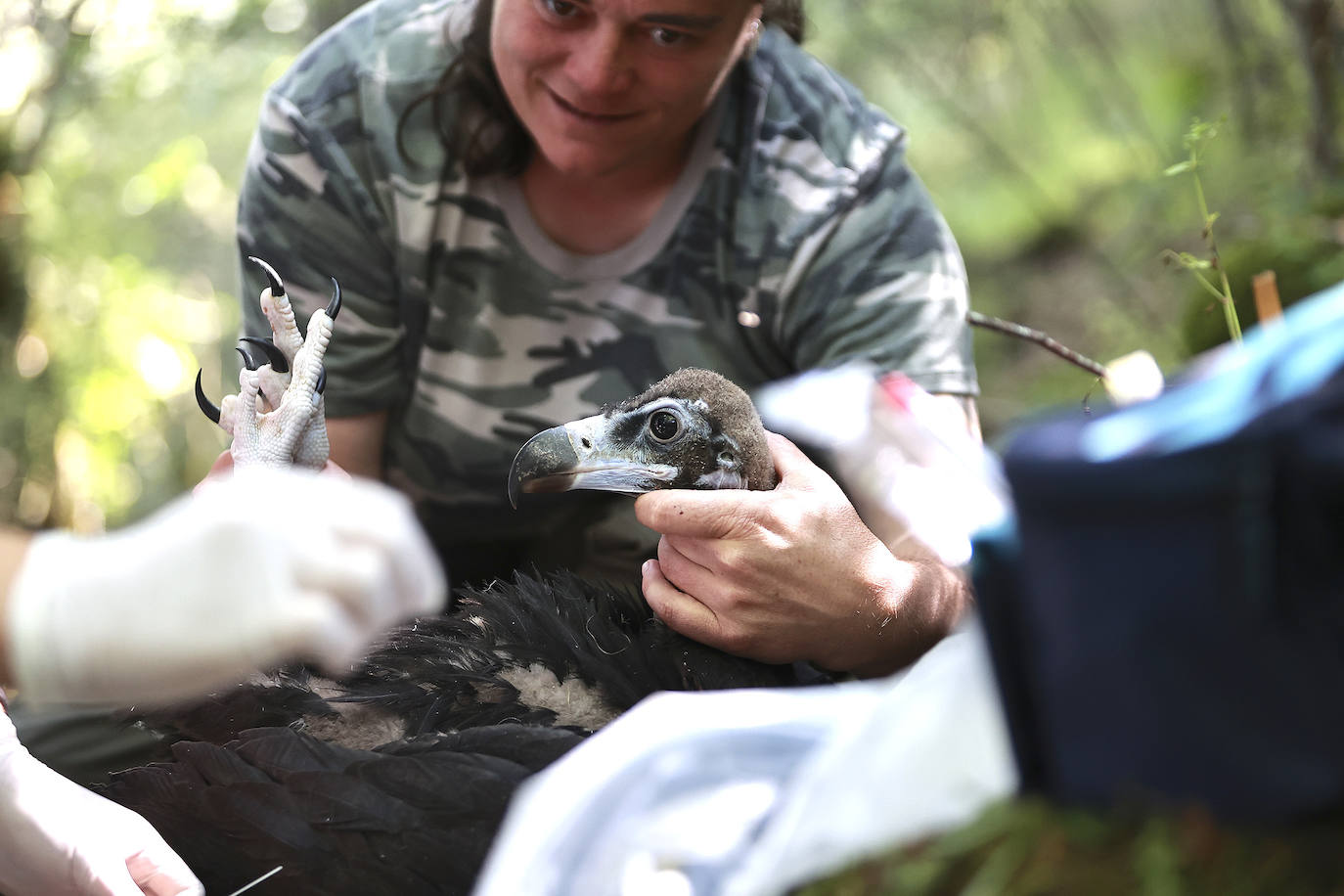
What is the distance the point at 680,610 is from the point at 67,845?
0.87 metres

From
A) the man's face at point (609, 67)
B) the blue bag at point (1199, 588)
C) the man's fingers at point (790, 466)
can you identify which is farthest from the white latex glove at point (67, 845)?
the man's face at point (609, 67)

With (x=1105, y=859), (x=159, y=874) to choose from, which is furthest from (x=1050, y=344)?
(x=159, y=874)

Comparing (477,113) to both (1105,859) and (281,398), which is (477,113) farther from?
(1105,859)

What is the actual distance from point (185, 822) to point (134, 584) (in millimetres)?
740

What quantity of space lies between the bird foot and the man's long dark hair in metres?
0.56

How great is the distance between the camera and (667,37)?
2.02m

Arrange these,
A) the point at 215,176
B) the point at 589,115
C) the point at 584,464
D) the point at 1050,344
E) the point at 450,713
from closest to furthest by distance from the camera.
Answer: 1. the point at 450,713
2. the point at 1050,344
3. the point at 584,464
4. the point at 589,115
5. the point at 215,176

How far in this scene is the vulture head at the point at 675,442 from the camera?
1.96 metres

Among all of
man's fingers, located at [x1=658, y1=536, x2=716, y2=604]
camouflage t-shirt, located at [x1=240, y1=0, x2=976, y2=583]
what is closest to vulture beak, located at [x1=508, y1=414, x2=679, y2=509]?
man's fingers, located at [x1=658, y1=536, x2=716, y2=604]

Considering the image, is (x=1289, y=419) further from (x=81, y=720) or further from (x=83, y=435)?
(x=83, y=435)

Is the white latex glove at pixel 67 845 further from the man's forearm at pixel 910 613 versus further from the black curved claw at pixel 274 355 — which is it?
the man's forearm at pixel 910 613

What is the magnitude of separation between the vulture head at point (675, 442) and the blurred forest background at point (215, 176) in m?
1.68

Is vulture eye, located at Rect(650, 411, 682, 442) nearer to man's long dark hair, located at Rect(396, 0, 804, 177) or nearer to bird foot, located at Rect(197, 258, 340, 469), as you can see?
bird foot, located at Rect(197, 258, 340, 469)

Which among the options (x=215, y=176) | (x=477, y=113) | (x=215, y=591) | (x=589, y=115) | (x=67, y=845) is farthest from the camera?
(x=215, y=176)
